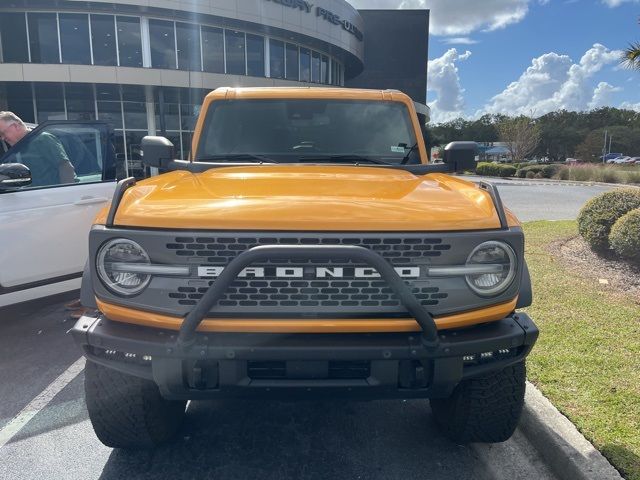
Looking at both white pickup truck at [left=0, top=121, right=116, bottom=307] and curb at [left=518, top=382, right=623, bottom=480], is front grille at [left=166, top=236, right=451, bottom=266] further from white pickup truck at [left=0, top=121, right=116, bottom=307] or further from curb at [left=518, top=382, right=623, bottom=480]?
white pickup truck at [left=0, top=121, right=116, bottom=307]

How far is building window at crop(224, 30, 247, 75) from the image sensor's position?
2331 cm

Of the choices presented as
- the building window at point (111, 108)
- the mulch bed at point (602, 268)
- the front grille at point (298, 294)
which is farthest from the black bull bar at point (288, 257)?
the building window at point (111, 108)

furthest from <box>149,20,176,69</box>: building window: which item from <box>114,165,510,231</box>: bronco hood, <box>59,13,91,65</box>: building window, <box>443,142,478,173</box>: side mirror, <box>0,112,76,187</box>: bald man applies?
<box>114,165,510,231</box>: bronco hood

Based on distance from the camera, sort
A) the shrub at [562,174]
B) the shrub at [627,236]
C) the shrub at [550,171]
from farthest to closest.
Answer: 1. the shrub at [550,171]
2. the shrub at [562,174]
3. the shrub at [627,236]

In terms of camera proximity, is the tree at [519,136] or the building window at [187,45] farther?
the tree at [519,136]

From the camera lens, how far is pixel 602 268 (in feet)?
21.9

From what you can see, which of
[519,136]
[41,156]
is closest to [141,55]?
[41,156]

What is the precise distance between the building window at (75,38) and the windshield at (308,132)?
66.0 feet

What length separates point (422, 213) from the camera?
7.14 ft

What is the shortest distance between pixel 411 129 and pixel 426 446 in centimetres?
217

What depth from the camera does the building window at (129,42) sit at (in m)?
20.8

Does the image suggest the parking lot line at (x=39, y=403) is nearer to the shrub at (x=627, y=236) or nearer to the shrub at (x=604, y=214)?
the shrub at (x=627, y=236)

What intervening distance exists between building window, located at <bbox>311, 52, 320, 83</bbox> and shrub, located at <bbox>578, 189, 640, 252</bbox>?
74.7 ft

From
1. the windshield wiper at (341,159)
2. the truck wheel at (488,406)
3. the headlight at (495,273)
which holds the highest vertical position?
the windshield wiper at (341,159)
